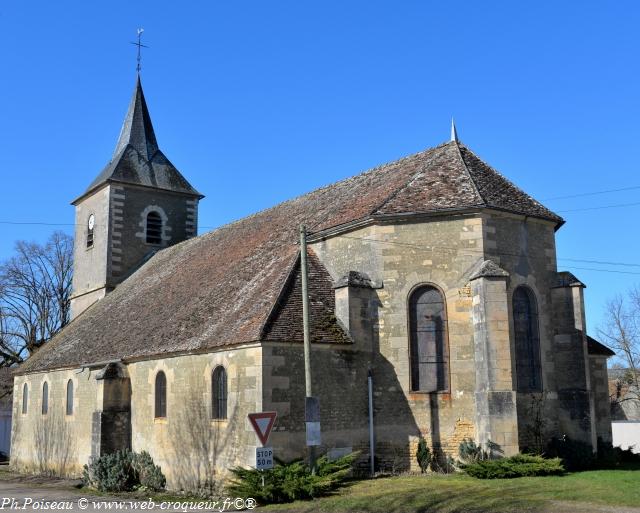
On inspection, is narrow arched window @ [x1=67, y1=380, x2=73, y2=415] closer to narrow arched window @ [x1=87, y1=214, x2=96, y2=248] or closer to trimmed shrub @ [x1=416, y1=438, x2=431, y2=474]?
narrow arched window @ [x1=87, y1=214, x2=96, y2=248]

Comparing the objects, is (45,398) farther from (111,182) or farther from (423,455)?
(423,455)

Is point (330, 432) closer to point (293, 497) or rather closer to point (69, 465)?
point (293, 497)

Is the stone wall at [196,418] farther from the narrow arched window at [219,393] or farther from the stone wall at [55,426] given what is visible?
the stone wall at [55,426]

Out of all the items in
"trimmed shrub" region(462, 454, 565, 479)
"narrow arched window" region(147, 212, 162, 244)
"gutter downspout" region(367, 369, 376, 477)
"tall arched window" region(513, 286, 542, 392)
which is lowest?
"trimmed shrub" region(462, 454, 565, 479)

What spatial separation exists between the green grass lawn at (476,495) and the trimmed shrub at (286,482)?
32cm

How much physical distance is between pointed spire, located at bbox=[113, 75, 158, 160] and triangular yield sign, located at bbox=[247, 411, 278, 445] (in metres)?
24.3

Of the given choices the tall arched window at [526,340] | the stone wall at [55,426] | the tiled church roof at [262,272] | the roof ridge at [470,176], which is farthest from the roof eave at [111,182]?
the tall arched window at [526,340]

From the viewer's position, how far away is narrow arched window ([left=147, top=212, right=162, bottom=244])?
33875mm

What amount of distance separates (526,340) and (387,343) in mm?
3605

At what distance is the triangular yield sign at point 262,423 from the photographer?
12.8 m

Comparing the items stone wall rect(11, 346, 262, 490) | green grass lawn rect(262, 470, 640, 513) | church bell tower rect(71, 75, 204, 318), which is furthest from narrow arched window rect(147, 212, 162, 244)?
green grass lawn rect(262, 470, 640, 513)

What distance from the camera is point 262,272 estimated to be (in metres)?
20.5

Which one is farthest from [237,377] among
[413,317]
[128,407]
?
[128,407]

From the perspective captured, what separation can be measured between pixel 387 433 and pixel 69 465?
12.5 metres
